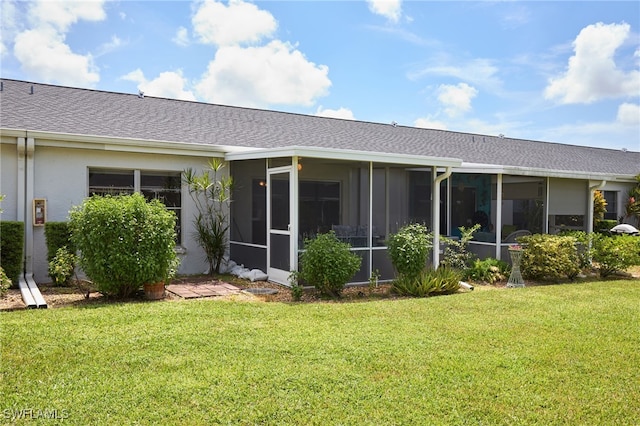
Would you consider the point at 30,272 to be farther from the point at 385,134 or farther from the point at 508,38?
the point at 508,38

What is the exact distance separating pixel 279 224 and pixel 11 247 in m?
4.82

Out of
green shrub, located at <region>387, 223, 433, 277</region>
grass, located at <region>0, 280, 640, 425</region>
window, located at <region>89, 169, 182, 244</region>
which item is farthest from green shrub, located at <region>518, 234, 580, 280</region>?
window, located at <region>89, 169, 182, 244</region>

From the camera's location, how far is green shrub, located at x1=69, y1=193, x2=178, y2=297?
782 cm

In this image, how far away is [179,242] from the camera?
1143 centimetres

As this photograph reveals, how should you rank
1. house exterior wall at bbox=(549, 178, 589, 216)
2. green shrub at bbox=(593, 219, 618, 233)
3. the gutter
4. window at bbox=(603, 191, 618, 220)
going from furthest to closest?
window at bbox=(603, 191, 618, 220) → green shrub at bbox=(593, 219, 618, 233) → house exterior wall at bbox=(549, 178, 589, 216) → the gutter

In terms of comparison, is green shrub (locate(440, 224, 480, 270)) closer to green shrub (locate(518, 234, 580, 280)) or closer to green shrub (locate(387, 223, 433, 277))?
green shrub (locate(518, 234, 580, 280))

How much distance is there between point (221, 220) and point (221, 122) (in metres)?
3.75

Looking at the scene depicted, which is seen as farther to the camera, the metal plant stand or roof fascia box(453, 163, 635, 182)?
roof fascia box(453, 163, 635, 182)

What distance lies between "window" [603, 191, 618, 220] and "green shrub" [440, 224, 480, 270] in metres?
9.97

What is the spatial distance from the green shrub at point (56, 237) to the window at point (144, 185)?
1255mm

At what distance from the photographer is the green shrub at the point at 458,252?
461 inches

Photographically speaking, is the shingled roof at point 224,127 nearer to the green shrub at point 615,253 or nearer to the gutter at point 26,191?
the gutter at point 26,191

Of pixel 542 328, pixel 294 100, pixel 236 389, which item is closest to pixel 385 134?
pixel 294 100

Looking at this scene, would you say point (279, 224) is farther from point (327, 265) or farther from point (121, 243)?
point (121, 243)
